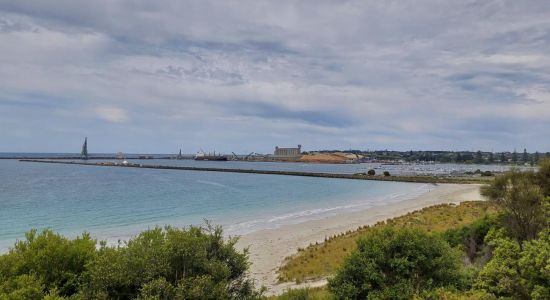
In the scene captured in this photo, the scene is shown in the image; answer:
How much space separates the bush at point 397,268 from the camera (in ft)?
34.0

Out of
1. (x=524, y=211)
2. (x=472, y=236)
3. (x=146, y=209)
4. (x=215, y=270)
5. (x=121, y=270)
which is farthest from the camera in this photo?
(x=146, y=209)

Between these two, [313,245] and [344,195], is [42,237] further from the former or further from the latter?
[344,195]

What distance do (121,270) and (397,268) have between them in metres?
6.45

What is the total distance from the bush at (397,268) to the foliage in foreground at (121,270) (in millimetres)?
2599

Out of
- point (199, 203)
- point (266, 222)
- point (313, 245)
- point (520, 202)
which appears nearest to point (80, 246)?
point (520, 202)

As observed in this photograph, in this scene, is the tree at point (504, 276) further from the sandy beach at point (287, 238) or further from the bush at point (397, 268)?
the sandy beach at point (287, 238)

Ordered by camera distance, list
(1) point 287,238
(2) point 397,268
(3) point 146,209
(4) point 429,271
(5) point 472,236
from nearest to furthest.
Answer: (2) point 397,268
(4) point 429,271
(5) point 472,236
(1) point 287,238
(3) point 146,209

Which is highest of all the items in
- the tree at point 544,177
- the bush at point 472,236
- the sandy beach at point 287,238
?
the tree at point 544,177

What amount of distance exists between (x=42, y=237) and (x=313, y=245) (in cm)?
2048

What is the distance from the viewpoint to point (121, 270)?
858 cm

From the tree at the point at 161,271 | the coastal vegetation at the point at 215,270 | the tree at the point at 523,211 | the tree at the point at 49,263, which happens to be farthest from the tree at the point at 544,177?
the tree at the point at 49,263

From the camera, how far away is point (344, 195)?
2635 inches

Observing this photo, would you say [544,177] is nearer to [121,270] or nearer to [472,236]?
[472,236]

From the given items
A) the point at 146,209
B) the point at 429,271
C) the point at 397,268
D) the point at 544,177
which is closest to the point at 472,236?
the point at 544,177
